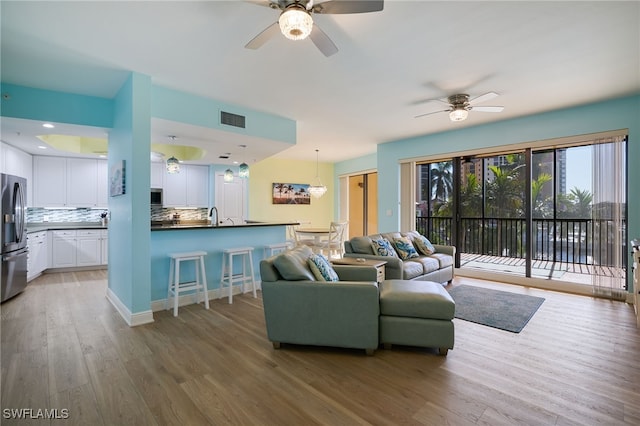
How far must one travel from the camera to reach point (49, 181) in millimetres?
5996

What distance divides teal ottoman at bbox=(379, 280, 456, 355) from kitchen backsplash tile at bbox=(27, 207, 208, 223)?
617cm

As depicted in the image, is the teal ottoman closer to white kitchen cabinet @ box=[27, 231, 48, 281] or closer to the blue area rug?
the blue area rug

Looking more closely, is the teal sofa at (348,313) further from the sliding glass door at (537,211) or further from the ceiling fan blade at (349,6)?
the sliding glass door at (537,211)

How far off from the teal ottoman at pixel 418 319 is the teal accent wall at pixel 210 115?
129 inches

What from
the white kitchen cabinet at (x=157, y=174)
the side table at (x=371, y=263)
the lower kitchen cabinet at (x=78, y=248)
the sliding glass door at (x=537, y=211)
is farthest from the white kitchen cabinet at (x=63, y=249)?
the sliding glass door at (x=537, y=211)

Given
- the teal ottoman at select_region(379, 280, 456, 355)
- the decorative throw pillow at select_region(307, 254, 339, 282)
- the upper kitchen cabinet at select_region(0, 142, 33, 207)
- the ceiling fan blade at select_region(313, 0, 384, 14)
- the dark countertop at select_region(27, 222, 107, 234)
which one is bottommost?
the teal ottoman at select_region(379, 280, 456, 355)

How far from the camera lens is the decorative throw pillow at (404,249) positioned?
183 inches

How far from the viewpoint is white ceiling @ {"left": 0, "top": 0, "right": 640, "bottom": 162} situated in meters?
2.32

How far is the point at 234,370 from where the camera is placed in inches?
93.4

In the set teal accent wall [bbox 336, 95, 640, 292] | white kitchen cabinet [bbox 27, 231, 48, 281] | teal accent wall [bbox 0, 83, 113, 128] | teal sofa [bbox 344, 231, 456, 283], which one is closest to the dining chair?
teal accent wall [bbox 336, 95, 640, 292]

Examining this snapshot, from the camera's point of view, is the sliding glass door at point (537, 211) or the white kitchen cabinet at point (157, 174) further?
the white kitchen cabinet at point (157, 174)

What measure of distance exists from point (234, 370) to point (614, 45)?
4509 mm

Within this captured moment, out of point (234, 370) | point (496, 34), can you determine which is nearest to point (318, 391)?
point (234, 370)

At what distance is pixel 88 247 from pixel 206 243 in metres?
3.66
